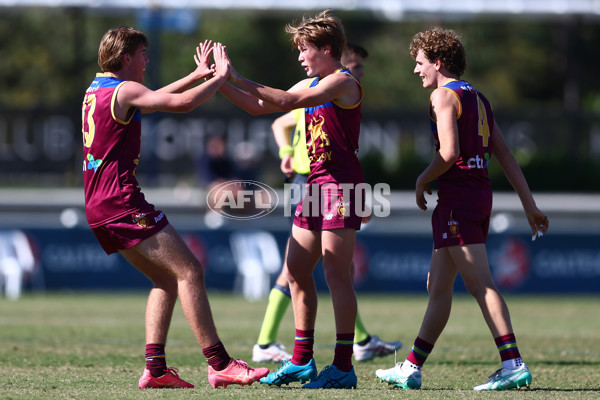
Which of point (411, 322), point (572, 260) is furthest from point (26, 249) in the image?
point (572, 260)

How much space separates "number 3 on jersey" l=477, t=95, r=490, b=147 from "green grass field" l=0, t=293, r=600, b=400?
5.15 feet

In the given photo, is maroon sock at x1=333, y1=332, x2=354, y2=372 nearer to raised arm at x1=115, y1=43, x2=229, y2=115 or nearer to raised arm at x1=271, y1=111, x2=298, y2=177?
raised arm at x1=115, y1=43, x2=229, y2=115

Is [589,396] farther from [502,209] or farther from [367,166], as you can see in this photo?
[367,166]

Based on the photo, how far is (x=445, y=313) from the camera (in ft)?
20.2

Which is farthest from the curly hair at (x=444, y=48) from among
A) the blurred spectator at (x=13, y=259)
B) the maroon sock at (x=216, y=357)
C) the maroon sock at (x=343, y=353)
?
the blurred spectator at (x=13, y=259)

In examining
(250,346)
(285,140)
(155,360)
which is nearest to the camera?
(155,360)

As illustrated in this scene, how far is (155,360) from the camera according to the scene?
5.85 m

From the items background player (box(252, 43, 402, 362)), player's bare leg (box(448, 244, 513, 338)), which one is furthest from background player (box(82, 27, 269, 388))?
background player (box(252, 43, 402, 362))

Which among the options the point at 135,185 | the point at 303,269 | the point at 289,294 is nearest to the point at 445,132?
the point at 303,269

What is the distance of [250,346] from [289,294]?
46.3 inches

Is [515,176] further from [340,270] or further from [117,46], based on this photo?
[117,46]

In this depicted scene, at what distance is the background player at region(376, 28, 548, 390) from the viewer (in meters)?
5.92

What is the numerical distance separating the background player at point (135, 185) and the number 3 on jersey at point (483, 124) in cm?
161

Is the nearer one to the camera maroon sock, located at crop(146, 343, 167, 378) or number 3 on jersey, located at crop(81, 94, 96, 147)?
number 3 on jersey, located at crop(81, 94, 96, 147)
